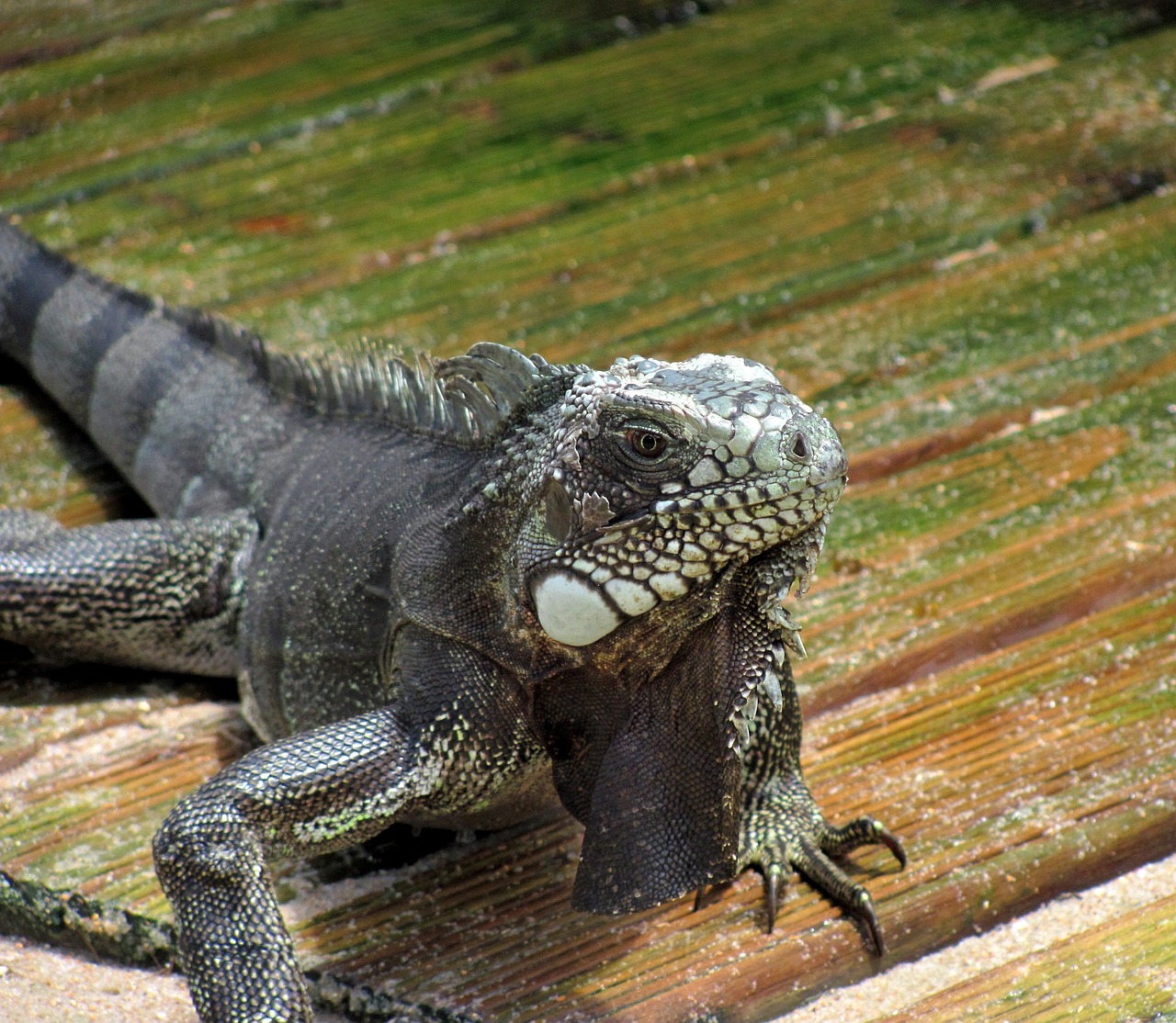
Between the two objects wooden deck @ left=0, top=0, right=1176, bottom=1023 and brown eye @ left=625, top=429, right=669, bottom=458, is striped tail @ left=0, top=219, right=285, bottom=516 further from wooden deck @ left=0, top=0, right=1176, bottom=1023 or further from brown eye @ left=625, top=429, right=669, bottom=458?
brown eye @ left=625, top=429, right=669, bottom=458

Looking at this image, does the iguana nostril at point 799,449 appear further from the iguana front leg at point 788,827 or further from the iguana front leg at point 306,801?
the iguana front leg at point 306,801

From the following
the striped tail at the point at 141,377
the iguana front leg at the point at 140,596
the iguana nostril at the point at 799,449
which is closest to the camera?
the iguana nostril at the point at 799,449

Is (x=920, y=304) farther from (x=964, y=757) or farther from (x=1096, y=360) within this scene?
(x=964, y=757)

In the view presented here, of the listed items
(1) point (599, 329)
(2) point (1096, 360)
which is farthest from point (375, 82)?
(2) point (1096, 360)

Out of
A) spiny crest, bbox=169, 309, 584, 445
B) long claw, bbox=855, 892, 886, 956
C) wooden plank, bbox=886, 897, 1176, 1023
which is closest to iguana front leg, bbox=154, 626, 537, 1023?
spiny crest, bbox=169, 309, 584, 445

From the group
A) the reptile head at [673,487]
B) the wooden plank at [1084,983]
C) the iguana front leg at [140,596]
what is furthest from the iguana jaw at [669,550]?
the iguana front leg at [140,596]
